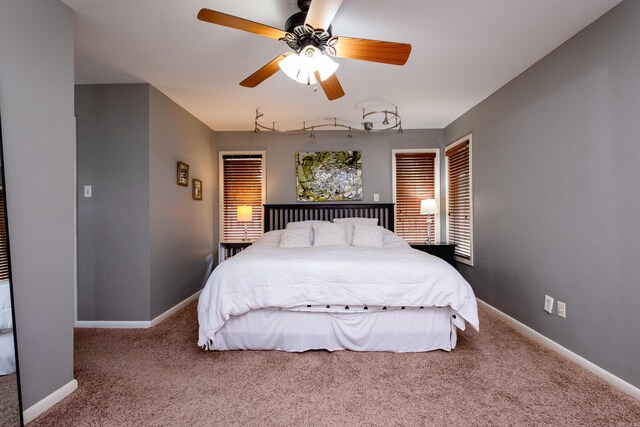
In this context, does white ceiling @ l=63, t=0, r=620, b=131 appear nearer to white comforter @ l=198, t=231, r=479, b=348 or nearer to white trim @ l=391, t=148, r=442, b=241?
white trim @ l=391, t=148, r=442, b=241

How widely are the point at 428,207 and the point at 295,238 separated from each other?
2010mm

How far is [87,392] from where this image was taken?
1.98 meters

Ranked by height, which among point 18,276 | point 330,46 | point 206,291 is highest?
point 330,46

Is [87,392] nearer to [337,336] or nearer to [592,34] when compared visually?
[337,336]

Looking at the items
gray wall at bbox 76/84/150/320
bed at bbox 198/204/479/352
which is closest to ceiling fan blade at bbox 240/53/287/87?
bed at bbox 198/204/479/352

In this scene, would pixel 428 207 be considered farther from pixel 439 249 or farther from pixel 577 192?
pixel 577 192

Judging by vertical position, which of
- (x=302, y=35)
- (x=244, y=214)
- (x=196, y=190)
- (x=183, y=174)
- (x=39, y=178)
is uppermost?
(x=302, y=35)

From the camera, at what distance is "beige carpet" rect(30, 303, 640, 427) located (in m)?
1.71

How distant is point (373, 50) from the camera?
6.19 ft

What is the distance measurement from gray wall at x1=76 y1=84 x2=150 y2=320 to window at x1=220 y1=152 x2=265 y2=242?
1.80 m

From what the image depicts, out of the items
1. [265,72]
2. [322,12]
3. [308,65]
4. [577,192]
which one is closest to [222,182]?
[265,72]

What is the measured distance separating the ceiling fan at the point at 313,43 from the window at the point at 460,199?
2.62 metres

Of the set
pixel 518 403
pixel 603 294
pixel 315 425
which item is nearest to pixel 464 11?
pixel 603 294

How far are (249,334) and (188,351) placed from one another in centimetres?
53
